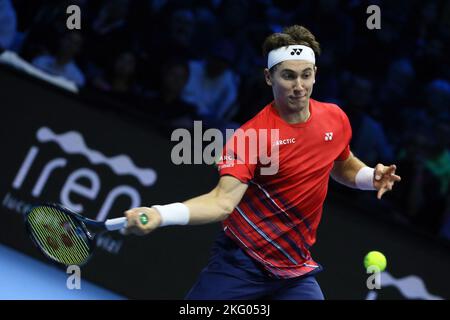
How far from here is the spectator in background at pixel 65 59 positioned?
8039mm

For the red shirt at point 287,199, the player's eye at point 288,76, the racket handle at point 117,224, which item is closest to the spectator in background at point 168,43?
the red shirt at point 287,199

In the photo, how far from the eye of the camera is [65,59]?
8.06m

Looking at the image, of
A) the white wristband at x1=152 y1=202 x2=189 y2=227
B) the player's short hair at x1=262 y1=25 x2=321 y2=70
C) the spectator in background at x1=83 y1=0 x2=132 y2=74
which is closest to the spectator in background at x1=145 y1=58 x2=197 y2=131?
the spectator in background at x1=83 y1=0 x2=132 y2=74

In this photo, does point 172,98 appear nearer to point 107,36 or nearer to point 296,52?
point 107,36

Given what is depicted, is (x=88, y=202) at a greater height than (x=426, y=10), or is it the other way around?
(x=426, y=10)

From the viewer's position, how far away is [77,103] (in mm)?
A: 7535

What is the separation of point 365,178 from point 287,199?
1.93ft

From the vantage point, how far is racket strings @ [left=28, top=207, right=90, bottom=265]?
190 inches

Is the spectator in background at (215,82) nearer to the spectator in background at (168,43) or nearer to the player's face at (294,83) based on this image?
the spectator in background at (168,43)

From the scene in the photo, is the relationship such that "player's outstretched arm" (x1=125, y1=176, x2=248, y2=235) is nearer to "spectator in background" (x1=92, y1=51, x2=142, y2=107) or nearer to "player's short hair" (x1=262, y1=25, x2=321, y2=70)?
"player's short hair" (x1=262, y1=25, x2=321, y2=70)

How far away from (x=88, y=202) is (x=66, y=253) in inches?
102

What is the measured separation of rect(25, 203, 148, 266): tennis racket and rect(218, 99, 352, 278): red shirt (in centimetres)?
81

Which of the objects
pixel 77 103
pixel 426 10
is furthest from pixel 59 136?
pixel 426 10
